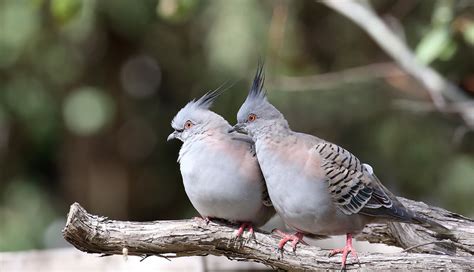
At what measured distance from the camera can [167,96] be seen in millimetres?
7941

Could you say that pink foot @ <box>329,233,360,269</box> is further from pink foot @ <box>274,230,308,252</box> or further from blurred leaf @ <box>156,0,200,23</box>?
blurred leaf @ <box>156,0,200,23</box>

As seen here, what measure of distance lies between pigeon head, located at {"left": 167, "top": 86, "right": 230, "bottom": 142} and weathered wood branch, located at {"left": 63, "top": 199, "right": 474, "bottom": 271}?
375 millimetres

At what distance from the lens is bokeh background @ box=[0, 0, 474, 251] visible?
254 inches

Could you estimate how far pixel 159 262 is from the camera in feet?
14.8

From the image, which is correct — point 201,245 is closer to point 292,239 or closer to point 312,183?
point 292,239

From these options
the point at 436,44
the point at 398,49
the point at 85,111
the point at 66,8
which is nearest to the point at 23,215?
the point at 85,111

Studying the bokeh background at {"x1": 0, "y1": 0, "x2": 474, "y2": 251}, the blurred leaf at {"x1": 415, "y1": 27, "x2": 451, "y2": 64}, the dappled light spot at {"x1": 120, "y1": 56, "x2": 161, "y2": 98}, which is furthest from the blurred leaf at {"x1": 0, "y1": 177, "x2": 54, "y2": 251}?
the blurred leaf at {"x1": 415, "y1": 27, "x2": 451, "y2": 64}

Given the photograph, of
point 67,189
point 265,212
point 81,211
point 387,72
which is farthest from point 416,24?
point 81,211

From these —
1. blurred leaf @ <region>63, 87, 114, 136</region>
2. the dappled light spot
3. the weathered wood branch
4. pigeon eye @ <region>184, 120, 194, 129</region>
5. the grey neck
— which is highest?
the dappled light spot

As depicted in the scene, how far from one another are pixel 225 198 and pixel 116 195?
5.21 meters

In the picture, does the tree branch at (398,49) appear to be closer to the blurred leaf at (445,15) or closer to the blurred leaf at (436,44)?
the blurred leaf at (445,15)

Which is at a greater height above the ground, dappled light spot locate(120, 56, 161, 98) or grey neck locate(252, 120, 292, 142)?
dappled light spot locate(120, 56, 161, 98)


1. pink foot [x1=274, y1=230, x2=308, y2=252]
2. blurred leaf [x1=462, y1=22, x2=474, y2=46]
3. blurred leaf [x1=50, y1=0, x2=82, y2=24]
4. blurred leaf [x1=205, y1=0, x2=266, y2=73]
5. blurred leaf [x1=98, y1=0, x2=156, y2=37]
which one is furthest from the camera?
blurred leaf [x1=98, y1=0, x2=156, y2=37]

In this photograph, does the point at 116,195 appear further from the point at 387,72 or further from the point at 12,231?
the point at 387,72
